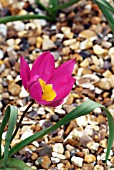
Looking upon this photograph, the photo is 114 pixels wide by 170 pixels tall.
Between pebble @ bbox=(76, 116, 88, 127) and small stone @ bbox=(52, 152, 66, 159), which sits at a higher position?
pebble @ bbox=(76, 116, 88, 127)

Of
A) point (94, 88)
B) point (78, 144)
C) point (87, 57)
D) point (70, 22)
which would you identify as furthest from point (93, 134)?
point (70, 22)

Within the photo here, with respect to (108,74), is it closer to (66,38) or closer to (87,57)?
(87,57)

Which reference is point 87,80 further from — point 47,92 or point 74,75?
point 47,92

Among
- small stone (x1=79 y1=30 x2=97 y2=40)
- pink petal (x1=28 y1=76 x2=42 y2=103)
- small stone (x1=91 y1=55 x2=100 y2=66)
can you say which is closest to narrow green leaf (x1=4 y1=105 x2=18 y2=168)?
pink petal (x1=28 y1=76 x2=42 y2=103)

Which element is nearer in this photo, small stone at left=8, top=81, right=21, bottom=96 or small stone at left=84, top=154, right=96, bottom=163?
small stone at left=84, top=154, right=96, bottom=163

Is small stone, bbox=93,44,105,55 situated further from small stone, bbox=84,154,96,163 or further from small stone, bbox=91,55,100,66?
small stone, bbox=84,154,96,163

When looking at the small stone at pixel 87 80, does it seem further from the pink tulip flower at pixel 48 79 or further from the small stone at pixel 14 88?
the pink tulip flower at pixel 48 79
